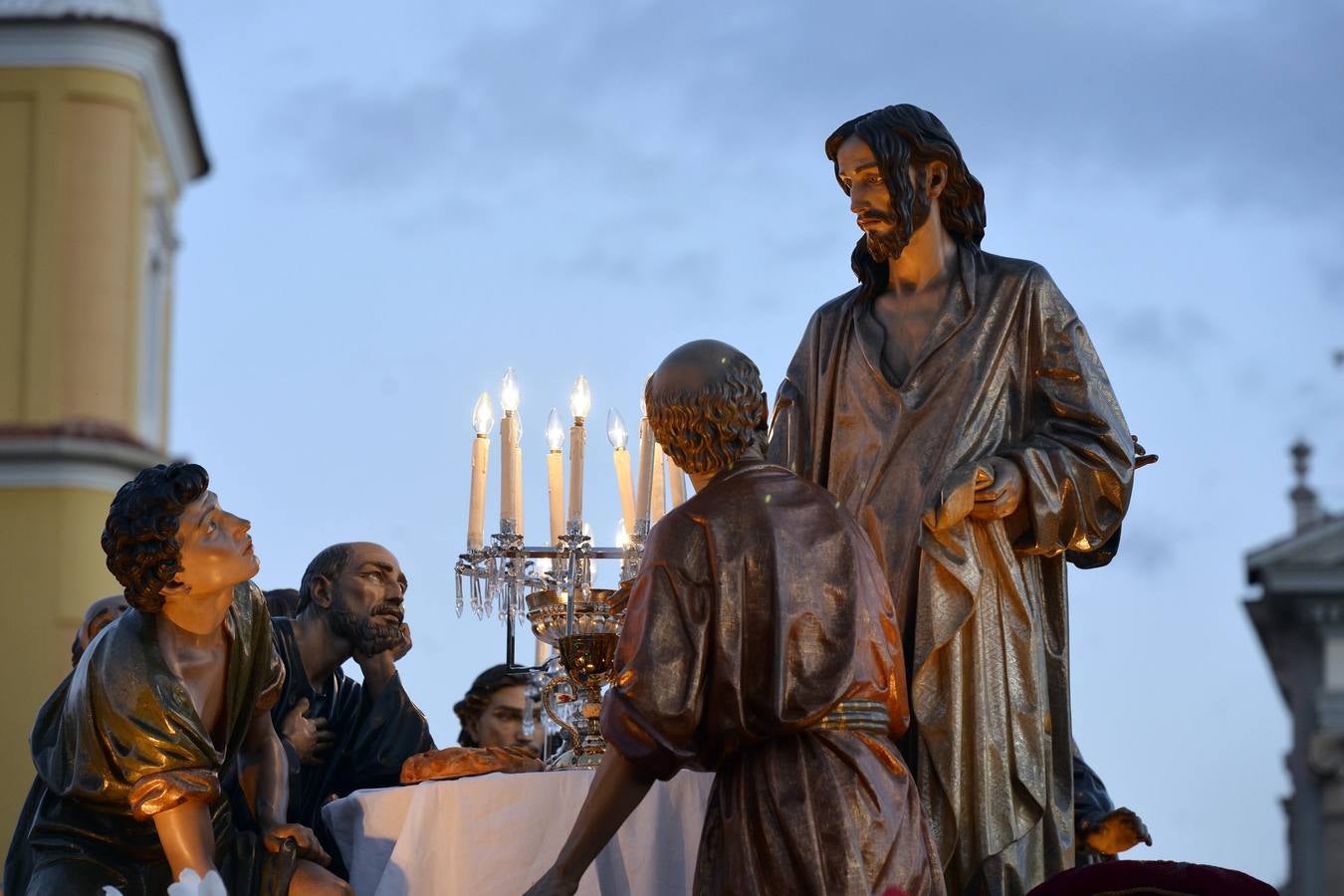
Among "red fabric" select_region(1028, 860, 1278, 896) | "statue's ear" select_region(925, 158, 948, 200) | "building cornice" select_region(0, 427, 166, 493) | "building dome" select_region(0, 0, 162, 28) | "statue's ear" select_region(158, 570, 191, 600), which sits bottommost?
"red fabric" select_region(1028, 860, 1278, 896)

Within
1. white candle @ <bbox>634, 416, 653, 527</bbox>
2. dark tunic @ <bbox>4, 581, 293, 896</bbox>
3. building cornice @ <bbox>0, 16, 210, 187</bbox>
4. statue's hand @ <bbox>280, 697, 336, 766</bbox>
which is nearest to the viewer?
dark tunic @ <bbox>4, 581, 293, 896</bbox>

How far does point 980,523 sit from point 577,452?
1179mm

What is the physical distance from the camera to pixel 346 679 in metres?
7.76

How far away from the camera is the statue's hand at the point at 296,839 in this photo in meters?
5.78

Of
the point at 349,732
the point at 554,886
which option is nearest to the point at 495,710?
the point at 349,732

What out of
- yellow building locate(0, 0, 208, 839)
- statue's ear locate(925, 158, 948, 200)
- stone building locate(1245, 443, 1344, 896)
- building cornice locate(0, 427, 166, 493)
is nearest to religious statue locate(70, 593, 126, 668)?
statue's ear locate(925, 158, 948, 200)

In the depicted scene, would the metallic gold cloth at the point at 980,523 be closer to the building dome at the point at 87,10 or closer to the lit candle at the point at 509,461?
the lit candle at the point at 509,461

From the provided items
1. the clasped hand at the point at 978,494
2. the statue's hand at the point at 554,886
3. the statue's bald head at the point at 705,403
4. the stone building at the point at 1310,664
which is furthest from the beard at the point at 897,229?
the stone building at the point at 1310,664

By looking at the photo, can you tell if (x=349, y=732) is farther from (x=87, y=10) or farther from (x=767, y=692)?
(x=87, y=10)

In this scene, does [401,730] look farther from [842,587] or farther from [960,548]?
[842,587]

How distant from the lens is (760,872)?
4.96 meters

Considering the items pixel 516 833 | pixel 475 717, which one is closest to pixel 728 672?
pixel 516 833

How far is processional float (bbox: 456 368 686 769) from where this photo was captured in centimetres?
652

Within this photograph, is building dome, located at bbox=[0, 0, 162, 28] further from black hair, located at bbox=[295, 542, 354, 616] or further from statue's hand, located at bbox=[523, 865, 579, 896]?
statue's hand, located at bbox=[523, 865, 579, 896]
